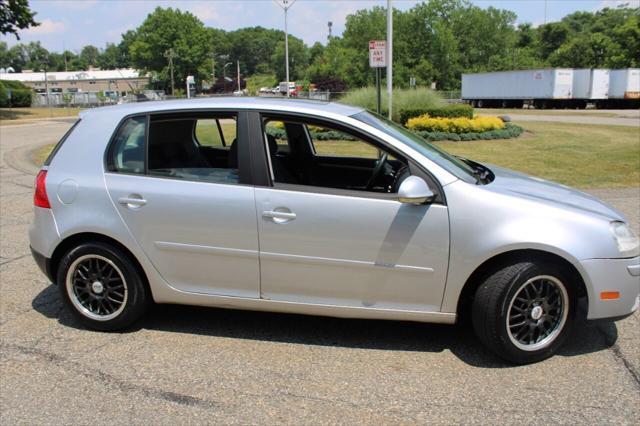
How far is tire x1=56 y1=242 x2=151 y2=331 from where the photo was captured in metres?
4.19

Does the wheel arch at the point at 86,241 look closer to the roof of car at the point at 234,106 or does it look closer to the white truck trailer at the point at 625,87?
the roof of car at the point at 234,106

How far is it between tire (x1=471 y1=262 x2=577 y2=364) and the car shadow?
168mm

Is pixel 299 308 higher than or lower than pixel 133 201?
lower

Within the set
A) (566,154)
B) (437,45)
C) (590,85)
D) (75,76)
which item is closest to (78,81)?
(75,76)

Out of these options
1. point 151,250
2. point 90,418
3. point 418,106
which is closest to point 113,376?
point 90,418

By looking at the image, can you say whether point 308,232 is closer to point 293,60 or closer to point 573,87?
point 573,87

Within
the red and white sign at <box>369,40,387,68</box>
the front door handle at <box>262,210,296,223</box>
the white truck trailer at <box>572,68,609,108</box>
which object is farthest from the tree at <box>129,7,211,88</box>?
the front door handle at <box>262,210,296,223</box>

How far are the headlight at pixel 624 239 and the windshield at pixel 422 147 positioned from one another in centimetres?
95

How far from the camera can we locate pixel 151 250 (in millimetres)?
4105

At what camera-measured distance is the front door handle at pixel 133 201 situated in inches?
160

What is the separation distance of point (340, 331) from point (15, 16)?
37810 millimetres

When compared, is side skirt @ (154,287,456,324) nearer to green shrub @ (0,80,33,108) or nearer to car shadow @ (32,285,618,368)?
car shadow @ (32,285,618,368)

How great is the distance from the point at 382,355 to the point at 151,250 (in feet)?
5.82

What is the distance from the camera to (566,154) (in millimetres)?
14914
